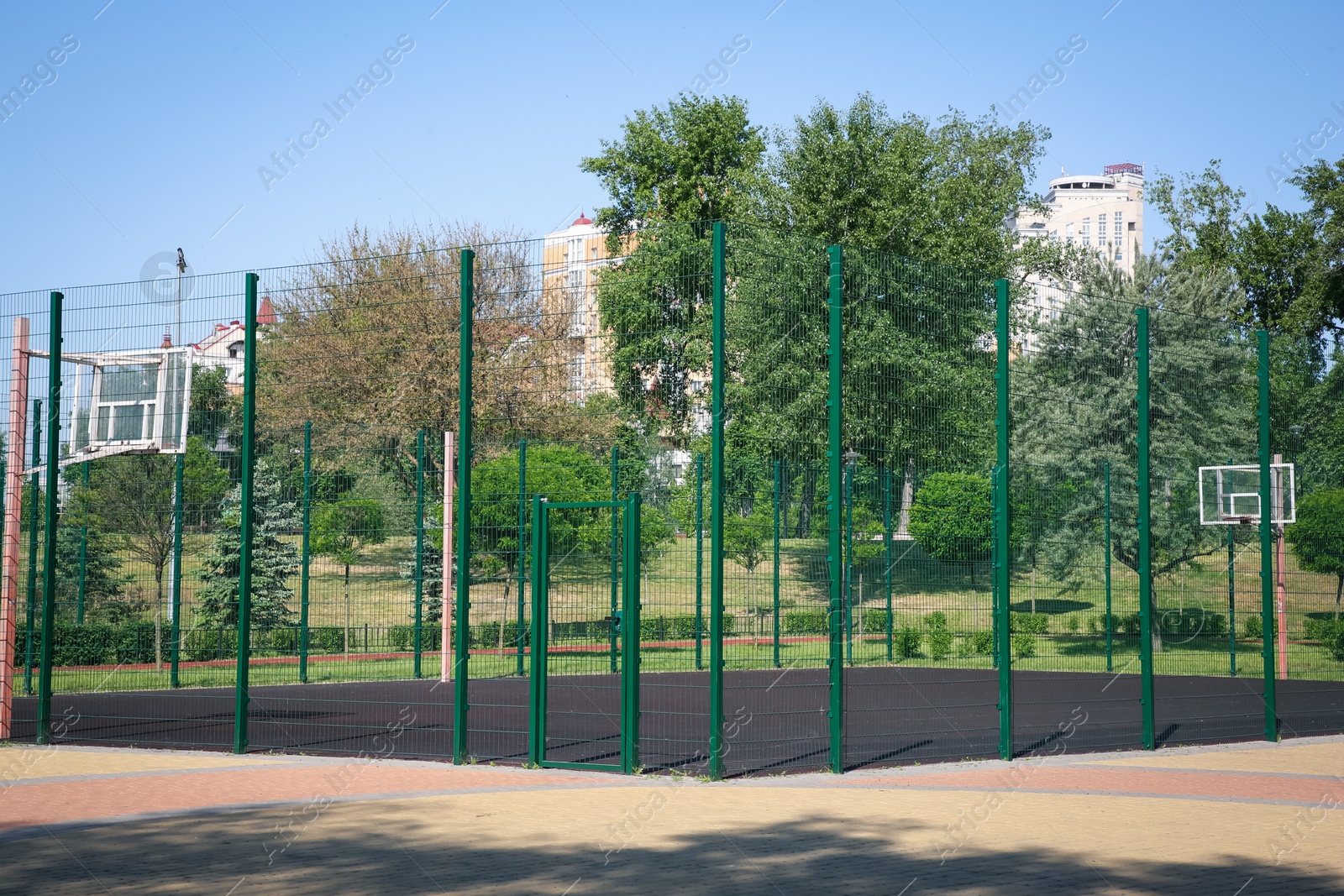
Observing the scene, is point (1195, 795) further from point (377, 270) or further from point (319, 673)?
point (377, 270)

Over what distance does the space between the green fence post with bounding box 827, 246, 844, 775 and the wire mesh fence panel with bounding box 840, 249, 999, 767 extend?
334mm

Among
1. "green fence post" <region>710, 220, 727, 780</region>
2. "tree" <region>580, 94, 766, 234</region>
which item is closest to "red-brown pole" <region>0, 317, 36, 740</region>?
"green fence post" <region>710, 220, 727, 780</region>

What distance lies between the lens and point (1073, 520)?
61.4ft

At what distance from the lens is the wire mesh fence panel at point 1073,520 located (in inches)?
524

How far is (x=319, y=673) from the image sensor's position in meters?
18.1

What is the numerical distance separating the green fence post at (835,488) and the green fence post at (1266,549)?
5505mm

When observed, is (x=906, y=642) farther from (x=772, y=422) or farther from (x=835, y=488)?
(x=835, y=488)

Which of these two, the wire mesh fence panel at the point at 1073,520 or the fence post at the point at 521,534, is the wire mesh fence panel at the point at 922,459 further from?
the fence post at the point at 521,534

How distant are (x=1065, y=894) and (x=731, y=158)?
4038 cm

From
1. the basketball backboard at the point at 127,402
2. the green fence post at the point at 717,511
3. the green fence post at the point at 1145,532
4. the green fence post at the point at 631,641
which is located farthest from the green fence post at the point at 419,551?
the green fence post at the point at 1145,532

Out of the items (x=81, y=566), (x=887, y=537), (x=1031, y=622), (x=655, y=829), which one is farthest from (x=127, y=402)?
(x=1031, y=622)

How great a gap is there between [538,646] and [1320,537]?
1355 cm

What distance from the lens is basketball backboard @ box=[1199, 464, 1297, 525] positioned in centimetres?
1368

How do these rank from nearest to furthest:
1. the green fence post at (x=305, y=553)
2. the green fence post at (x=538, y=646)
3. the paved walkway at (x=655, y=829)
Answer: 1. the paved walkway at (x=655, y=829)
2. the green fence post at (x=538, y=646)
3. the green fence post at (x=305, y=553)
